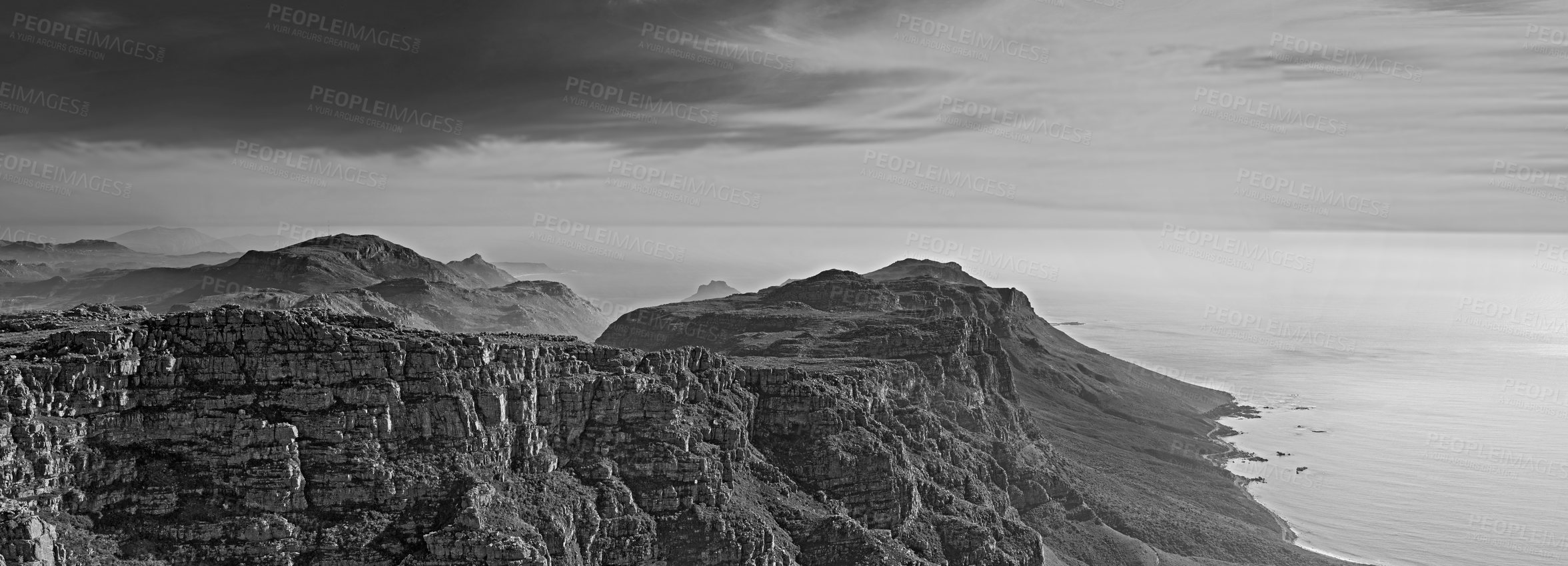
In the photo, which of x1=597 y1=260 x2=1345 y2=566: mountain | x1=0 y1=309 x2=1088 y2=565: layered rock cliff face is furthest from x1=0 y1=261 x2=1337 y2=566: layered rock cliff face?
x1=597 y1=260 x2=1345 y2=566: mountain

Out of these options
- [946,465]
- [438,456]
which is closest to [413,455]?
[438,456]

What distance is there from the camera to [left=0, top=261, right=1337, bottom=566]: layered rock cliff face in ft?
227

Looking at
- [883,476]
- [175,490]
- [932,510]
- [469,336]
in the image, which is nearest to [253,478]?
[175,490]

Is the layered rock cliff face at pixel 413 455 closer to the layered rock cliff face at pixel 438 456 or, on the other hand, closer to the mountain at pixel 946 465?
the layered rock cliff face at pixel 438 456

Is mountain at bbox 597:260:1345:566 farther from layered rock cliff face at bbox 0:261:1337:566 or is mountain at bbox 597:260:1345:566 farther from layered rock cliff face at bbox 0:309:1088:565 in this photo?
layered rock cliff face at bbox 0:309:1088:565

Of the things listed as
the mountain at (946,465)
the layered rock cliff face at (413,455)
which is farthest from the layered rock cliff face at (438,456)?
the mountain at (946,465)

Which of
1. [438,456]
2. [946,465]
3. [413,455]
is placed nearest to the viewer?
[413,455]

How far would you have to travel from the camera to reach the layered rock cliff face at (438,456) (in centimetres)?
6906

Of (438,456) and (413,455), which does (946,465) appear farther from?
(413,455)

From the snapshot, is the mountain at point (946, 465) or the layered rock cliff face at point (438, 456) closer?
the layered rock cliff face at point (438, 456)

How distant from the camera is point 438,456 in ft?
263

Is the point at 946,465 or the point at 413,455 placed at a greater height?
the point at 946,465

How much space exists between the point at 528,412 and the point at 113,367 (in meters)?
28.2

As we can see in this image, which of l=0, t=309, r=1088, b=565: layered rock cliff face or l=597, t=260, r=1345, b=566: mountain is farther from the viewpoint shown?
l=597, t=260, r=1345, b=566: mountain
